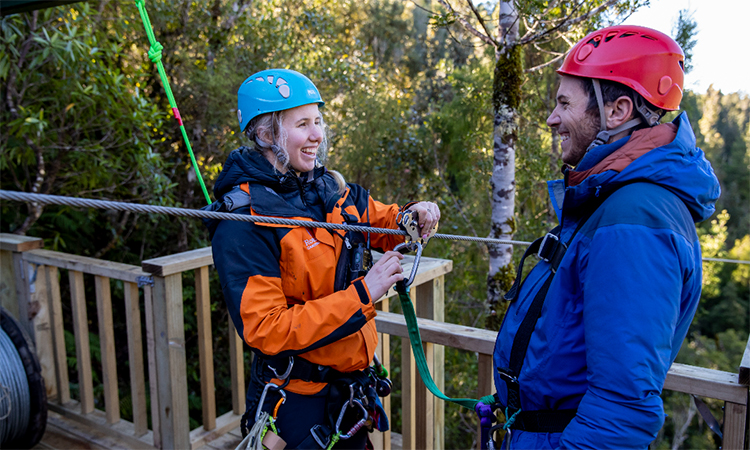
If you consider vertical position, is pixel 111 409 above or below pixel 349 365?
below

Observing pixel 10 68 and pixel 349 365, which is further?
pixel 10 68

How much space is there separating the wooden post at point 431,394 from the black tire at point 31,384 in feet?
7.24

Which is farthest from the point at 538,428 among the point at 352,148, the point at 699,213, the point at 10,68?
the point at 352,148

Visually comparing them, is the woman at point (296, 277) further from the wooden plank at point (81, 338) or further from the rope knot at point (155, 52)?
the wooden plank at point (81, 338)

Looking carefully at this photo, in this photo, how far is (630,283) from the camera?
3.22 ft

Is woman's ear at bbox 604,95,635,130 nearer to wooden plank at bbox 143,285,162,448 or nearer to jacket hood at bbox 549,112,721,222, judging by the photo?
jacket hood at bbox 549,112,721,222

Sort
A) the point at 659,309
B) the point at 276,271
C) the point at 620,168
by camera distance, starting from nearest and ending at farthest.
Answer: the point at 659,309 < the point at 620,168 < the point at 276,271

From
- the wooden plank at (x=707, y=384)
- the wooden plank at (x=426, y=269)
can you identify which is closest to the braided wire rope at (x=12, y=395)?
the wooden plank at (x=426, y=269)

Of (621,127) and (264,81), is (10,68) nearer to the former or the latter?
(264,81)

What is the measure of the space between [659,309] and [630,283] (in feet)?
0.25

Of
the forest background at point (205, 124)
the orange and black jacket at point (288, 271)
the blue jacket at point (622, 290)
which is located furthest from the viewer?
the forest background at point (205, 124)

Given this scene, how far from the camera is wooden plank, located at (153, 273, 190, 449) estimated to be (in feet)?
8.18

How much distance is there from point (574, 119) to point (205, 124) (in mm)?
5142

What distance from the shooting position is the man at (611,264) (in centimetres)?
98
